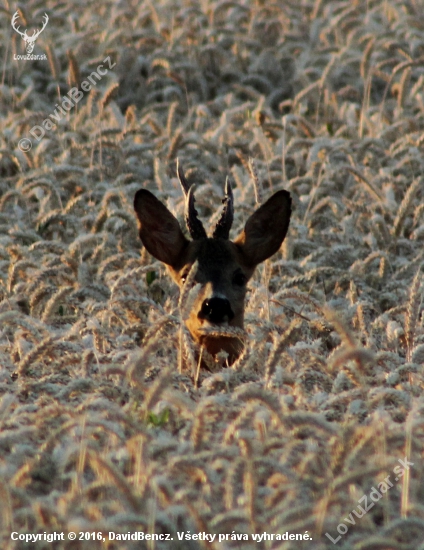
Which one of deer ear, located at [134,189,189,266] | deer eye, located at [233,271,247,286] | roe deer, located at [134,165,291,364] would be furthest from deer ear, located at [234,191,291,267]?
deer ear, located at [134,189,189,266]

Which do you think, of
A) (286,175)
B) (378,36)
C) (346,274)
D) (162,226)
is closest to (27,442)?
(162,226)

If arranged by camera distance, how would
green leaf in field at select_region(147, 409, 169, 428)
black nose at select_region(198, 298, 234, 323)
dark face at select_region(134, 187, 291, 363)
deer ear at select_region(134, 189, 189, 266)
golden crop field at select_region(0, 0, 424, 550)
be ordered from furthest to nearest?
deer ear at select_region(134, 189, 189, 266), dark face at select_region(134, 187, 291, 363), black nose at select_region(198, 298, 234, 323), green leaf in field at select_region(147, 409, 169, 428), golden crop field at select_region(0, 0, 424, 550)

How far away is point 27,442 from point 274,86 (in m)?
10.6

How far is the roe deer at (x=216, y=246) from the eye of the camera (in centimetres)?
751

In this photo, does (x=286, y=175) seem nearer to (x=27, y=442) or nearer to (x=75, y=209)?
(x=75, y=209)

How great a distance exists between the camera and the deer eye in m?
7.77

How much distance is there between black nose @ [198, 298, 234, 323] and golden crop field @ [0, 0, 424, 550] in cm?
28

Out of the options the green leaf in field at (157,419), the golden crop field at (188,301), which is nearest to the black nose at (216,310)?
the golden crop field at (188,301)

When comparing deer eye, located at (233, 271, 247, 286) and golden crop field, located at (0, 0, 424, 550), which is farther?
deer eye, located at (233, 271, 247, 286)

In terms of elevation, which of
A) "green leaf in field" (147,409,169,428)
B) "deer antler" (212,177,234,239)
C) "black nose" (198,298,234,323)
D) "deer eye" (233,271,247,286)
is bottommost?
"green leaf in field" (147,409,169,428)

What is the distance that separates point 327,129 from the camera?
42.0ft

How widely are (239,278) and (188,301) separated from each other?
2097 millimetres

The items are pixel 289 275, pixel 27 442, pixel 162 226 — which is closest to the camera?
pixel 27 442

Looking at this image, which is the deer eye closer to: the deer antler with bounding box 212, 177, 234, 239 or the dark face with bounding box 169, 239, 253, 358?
the dark face with bounding box 169, 239, 253, 358
